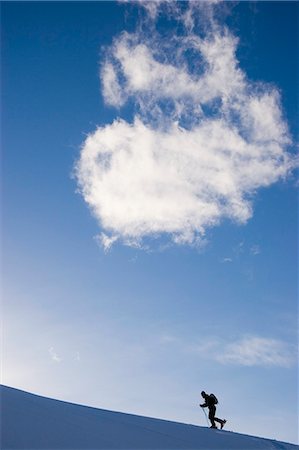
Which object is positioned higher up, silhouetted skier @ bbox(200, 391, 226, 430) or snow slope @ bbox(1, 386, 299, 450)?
silhouetted skier @ bbox(200, 391, 226, 430)

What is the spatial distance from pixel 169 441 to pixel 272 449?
3.02 meters

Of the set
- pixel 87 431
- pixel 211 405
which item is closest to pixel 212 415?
pixel 211 405

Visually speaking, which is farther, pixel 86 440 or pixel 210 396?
pixel 210 396

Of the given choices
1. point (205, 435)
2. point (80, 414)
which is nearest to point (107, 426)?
point (80, 414)

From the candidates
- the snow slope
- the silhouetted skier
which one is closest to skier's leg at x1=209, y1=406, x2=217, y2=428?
the silhouetted skier

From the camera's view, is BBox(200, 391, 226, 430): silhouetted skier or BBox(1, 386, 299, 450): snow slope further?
BBox(200, 391, 226, 430): silhouetted skier

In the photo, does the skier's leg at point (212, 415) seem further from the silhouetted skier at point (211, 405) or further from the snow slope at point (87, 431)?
the snow slope at point (87, 431)

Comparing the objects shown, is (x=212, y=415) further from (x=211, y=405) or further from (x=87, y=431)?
(x=87, y=431)

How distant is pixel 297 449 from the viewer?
9016mm

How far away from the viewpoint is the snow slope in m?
4.86

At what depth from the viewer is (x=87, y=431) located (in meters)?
5.63

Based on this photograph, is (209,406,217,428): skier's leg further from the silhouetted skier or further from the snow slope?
the snow slope

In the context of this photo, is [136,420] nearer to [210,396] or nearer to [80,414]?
[80,414]

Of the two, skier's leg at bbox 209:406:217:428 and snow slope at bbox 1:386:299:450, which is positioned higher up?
skier's leg at bbox 209:406:217:428
